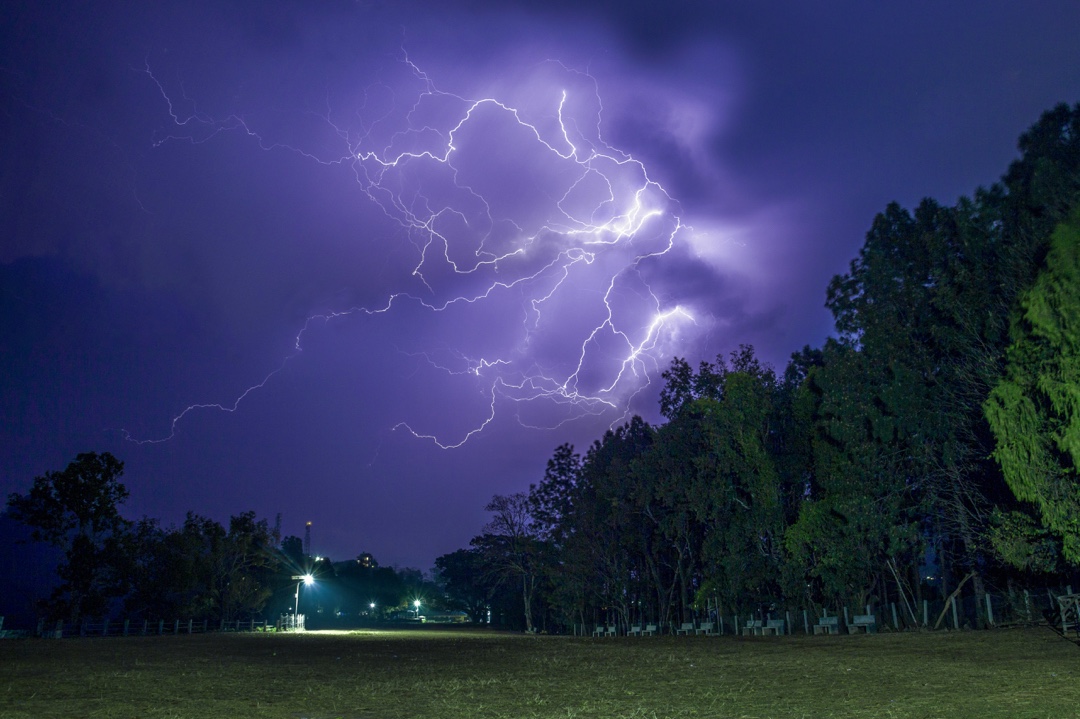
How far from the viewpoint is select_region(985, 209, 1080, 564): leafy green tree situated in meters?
17.0

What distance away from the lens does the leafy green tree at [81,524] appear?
45312mm

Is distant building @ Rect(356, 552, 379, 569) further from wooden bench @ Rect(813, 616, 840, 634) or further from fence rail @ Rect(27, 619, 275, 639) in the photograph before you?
wooden bench @ Rect(813, 616, 840, 634)

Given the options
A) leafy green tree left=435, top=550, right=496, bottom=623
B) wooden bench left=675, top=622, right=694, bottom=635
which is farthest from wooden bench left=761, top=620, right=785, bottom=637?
leafy green tree left=435, top=550, right=496, bottom=623

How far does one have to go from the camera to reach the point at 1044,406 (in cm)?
1858

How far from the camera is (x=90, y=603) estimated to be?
45.6 metres

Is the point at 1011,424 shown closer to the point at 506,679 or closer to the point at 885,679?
the point at 885,679

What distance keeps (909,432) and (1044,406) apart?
9.45 m

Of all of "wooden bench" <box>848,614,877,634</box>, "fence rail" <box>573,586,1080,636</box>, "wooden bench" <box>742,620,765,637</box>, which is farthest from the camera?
"wooden bench" <box>742,620,765,637</box>

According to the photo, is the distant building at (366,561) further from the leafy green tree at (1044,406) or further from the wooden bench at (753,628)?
the leafy green tree at (1044,406)

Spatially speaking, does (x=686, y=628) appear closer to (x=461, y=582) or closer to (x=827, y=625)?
(x=827, y=625)

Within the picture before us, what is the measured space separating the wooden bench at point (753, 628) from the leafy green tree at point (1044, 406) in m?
18.7

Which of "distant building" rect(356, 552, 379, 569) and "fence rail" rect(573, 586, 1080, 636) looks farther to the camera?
"distant building" rect(356, 552, 379, 569)

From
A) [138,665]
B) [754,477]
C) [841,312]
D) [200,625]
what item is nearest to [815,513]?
[754,477]

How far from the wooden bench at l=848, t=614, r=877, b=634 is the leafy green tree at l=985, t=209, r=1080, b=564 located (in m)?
11.7
